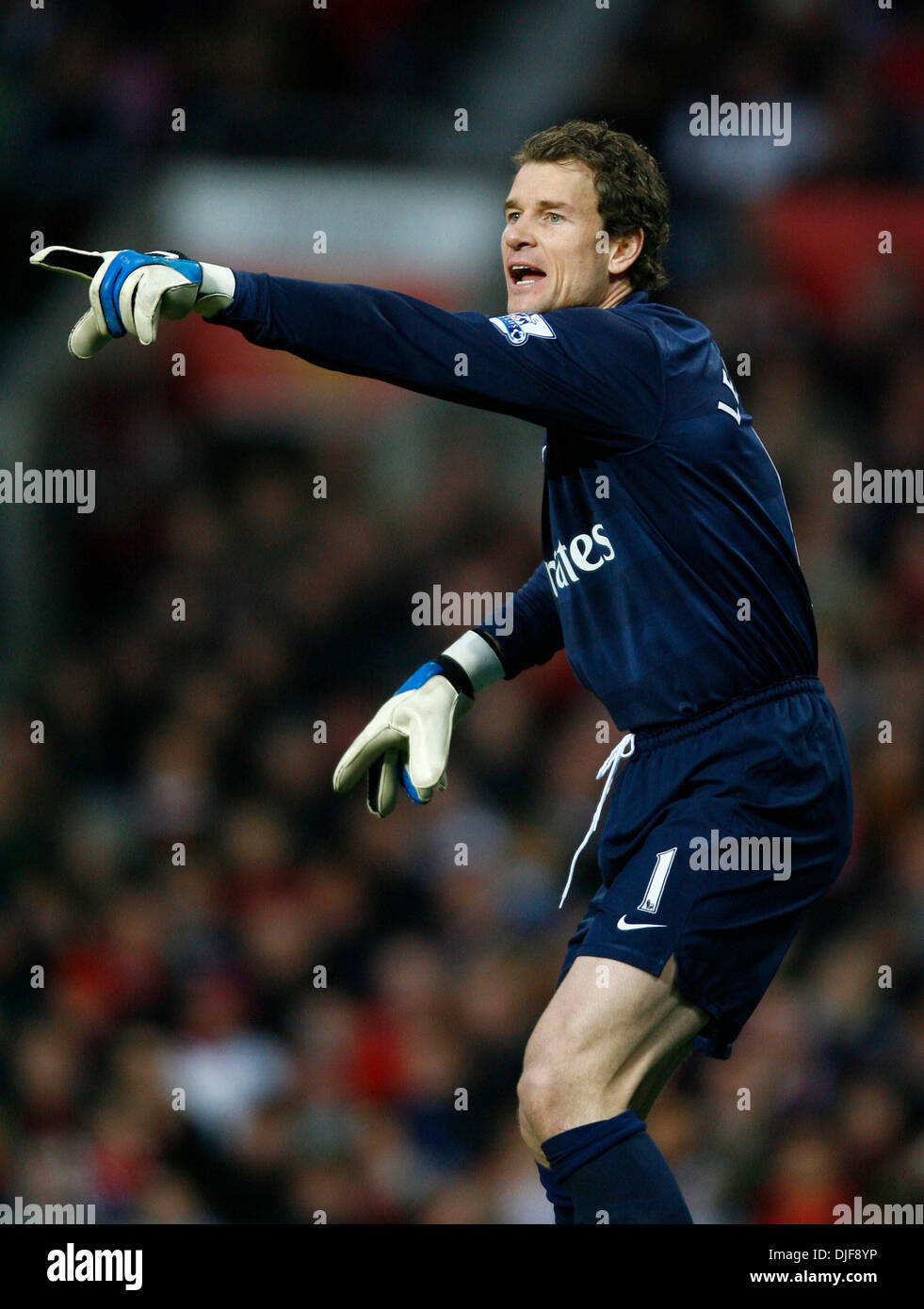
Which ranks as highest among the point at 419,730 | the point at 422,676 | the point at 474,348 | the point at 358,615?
the point at 358,615

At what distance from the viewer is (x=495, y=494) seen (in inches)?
321

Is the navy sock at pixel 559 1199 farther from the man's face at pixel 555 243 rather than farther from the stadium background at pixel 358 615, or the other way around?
the stadium background at pixel 358 615

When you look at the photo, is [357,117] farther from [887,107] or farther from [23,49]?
[887,107]

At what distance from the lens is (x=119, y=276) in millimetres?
2885

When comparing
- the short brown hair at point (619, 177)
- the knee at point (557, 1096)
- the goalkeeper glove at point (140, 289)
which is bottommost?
the knee at point (557, 1096)

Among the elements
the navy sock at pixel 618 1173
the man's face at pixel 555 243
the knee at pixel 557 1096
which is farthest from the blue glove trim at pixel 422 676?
the navy sock at pixel 618 1173

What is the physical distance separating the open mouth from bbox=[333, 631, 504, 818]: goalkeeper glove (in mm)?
821

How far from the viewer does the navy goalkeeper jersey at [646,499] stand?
10.3 ft

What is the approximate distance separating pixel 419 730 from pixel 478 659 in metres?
0.31

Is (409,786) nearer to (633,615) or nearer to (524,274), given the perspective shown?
(633,615)

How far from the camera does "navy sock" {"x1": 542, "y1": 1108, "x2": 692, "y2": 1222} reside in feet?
10.0

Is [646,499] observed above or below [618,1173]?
above

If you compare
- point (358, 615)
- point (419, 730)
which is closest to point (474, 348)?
point (419, 730)
